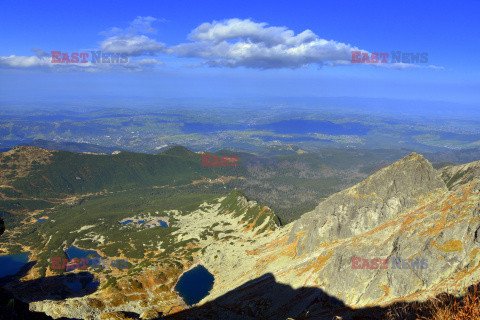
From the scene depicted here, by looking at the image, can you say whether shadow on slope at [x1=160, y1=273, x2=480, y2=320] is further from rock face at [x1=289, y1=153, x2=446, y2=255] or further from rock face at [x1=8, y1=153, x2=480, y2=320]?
rock face at [x1=289, y1=153, x2=446, y2=255]

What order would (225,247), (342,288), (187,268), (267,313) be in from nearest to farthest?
1. (342,288)
2. (267,313)
3. (187,268)
4. (225,247)

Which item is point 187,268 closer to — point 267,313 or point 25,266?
point 267,313

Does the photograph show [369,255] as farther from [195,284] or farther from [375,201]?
[195,284]

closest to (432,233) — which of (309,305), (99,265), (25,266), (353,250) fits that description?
(353,250)

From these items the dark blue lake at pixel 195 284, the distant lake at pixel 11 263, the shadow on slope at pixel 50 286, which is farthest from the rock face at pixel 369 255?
the distant lake at pixel 11 263

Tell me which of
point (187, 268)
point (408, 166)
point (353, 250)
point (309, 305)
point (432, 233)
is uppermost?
point (408, 166)

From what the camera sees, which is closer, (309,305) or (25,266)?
(309,305)
